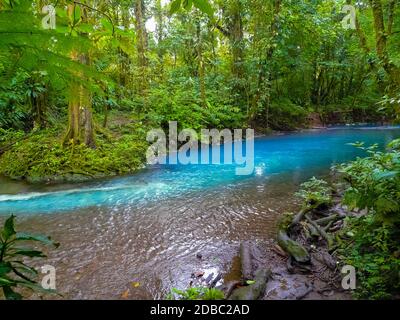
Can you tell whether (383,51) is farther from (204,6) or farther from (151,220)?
(204,6)

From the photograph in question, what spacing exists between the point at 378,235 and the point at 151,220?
404cm

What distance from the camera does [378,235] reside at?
11.8 ft

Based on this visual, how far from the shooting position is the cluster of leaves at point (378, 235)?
3160 millimetres

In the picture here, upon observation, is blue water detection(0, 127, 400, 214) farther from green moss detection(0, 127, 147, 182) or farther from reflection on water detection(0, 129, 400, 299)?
green moss detection(0, 127, 147, 182)

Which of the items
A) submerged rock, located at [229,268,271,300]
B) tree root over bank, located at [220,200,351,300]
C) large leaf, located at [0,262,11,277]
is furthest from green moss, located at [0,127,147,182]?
large leaf, located at [0,262,11,277]

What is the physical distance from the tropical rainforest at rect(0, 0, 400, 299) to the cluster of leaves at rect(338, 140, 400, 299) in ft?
0.05

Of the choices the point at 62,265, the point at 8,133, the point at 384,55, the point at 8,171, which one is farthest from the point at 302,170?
the point at 8,133

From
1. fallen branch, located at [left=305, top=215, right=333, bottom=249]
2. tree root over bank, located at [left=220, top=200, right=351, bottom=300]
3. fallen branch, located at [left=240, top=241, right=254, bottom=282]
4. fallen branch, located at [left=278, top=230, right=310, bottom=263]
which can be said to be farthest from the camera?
fallen branch, located at [left=305, top=215, right=333, bottom=249]

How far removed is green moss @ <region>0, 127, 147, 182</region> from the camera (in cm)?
984

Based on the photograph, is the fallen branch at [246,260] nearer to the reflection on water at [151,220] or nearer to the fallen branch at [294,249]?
the reflection on water at [151,220]

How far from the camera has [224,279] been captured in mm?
4113

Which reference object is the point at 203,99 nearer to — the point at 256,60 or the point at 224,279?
the point at 256,60

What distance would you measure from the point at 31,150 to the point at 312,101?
2352 cm

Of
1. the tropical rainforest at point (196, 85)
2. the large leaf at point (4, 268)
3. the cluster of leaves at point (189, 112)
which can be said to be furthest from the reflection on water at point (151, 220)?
the cluster of leaves at point (189, 112)
